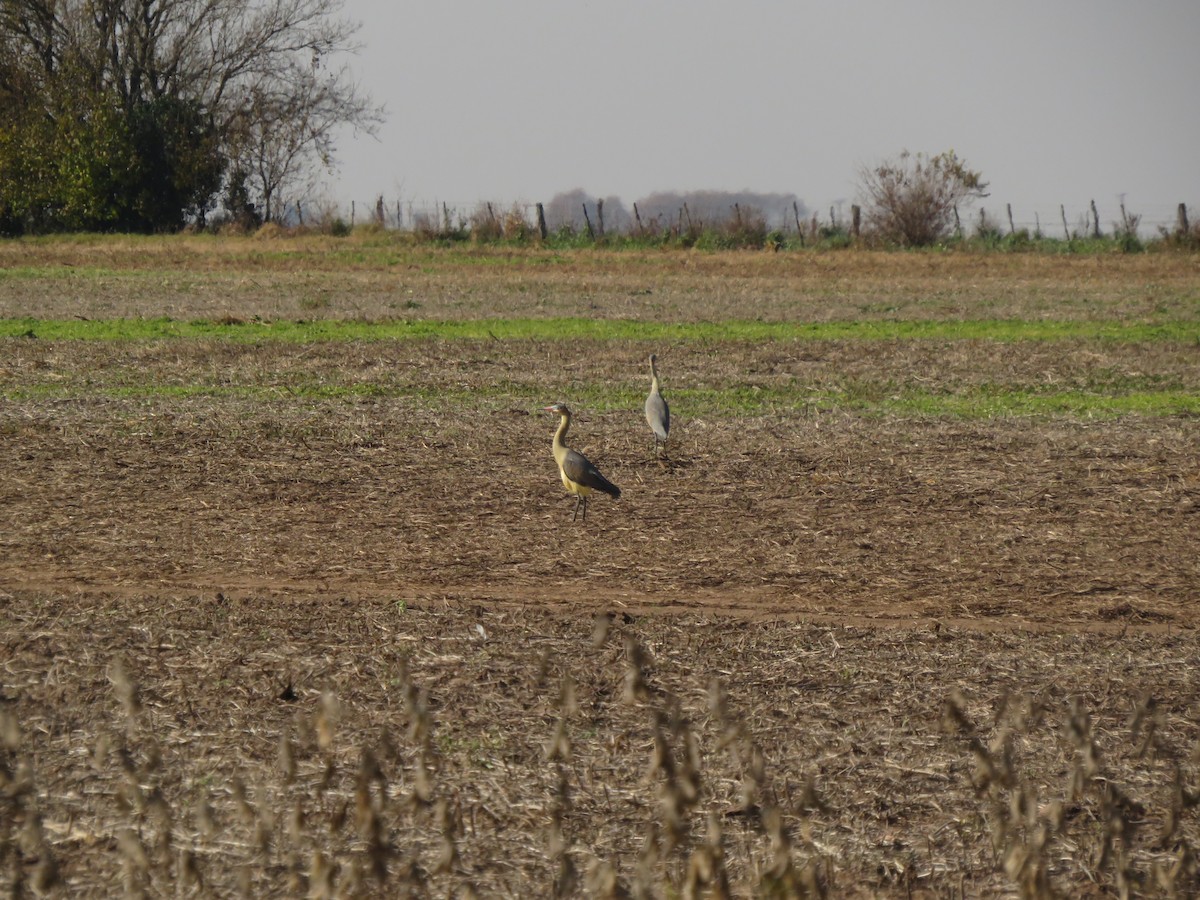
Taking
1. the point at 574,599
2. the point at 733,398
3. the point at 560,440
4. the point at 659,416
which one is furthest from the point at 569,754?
the point at 733,398

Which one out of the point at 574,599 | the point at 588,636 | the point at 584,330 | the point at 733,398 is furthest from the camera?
the point at 584,330

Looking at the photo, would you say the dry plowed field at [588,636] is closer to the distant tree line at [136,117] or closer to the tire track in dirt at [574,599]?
the tire track in dirt at [574,599]

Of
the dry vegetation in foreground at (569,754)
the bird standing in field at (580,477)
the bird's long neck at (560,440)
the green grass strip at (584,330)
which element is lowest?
the dry vegetation in foreground at (569,754)

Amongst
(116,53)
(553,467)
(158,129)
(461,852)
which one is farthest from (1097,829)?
(116,53)

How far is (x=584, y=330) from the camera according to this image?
24.0 metres

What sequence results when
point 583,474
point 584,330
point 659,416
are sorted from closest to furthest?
point 583,474 → point 659,416 → point 584,330

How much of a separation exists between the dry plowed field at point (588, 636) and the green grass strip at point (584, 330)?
140 inches

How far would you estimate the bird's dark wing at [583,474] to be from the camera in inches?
416

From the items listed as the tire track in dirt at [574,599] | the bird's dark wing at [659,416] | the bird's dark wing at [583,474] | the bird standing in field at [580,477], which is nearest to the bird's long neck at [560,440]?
the bird standing in field at [580,477]

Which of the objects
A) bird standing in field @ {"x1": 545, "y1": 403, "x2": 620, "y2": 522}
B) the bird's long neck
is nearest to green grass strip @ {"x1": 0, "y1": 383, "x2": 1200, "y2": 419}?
the bird's long neck

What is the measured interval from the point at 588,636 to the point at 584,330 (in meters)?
16.5

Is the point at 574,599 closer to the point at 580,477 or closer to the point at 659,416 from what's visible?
the point at 580,477

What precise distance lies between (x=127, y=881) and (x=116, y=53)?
54272 millimetres

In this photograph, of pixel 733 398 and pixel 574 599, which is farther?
pixel 733 398
